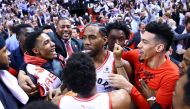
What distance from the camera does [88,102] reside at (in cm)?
242

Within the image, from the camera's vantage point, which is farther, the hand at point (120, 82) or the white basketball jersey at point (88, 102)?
the hand at point (120, 82)

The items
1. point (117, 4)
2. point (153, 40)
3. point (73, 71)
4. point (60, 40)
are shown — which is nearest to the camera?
point (73, 71)

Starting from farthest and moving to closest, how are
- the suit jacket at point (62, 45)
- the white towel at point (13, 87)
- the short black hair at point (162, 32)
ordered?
the suit jacket at point (62, 45)
the short black hair at point (162, 32)
the white towel at point (13, 87)

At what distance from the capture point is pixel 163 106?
2.66m

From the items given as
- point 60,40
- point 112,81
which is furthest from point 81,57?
point 60,40

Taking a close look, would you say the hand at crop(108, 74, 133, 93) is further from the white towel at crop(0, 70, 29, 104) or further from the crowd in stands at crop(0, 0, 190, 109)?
the white towel at crop(0, 70, 29, 104)

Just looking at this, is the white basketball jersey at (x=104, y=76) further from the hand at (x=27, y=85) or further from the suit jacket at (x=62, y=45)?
the suit jacket at (x=62, y=45)

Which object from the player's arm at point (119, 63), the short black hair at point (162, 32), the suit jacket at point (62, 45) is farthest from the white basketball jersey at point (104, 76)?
the suit jacket at point (62, 45)

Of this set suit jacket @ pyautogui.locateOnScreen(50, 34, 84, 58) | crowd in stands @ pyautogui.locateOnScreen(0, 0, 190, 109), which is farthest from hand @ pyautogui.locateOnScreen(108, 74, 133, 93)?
suit jacket @ pyautogui.locateOnScreen(50, 34, 84, 58)

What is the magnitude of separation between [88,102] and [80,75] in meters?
0.19

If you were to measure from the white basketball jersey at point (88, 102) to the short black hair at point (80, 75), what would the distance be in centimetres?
5

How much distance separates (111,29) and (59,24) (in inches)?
29.8

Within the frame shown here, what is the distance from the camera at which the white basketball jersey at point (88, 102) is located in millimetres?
2418

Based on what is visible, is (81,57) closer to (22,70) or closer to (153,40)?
(153,40)
